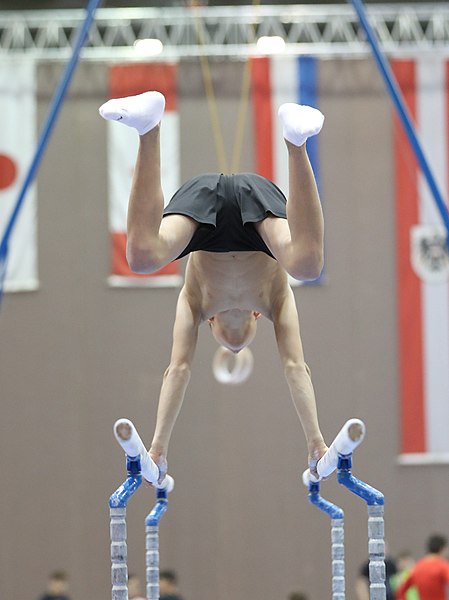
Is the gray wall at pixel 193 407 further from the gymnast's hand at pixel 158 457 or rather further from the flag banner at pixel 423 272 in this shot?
the gymnast's hand at pixel 158 457

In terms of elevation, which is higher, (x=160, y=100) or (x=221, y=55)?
(x=221, y=55)

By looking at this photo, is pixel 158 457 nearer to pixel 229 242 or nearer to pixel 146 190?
pixel 229 242

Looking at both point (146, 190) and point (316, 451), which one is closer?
point (146, 190)

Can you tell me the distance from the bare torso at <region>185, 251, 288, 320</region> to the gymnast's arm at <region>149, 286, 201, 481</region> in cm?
6

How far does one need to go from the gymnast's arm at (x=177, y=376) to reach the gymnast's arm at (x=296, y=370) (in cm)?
39

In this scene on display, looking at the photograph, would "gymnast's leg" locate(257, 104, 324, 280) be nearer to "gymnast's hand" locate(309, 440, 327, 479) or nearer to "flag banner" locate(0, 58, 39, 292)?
"gymnast's hand" locate(309, 440, 327, 479)

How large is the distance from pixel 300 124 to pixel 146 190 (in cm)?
61

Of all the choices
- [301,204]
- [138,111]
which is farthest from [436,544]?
[138,111]

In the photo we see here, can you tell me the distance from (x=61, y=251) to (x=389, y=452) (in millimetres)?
4484

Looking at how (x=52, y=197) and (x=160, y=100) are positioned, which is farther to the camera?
(x=52, y=197)

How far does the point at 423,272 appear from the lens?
11.7 m

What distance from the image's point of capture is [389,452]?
11.6 m

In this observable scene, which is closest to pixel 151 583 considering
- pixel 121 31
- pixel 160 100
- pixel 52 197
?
pixel 160 100

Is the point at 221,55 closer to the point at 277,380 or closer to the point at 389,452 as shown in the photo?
the point at 277,380
